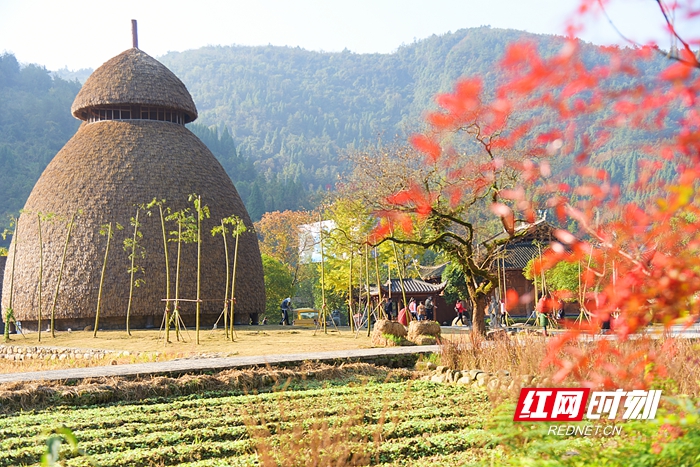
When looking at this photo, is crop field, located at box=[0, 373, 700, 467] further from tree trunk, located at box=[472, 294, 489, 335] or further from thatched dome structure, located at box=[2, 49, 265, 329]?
thatched dome structure, located at box=[2, 49, 265, 329]

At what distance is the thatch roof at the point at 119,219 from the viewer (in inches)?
766

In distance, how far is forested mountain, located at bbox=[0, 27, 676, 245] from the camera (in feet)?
218

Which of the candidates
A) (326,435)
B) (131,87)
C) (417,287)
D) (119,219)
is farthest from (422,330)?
(417,287)

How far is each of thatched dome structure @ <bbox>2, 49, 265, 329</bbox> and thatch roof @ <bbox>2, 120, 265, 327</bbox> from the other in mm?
29

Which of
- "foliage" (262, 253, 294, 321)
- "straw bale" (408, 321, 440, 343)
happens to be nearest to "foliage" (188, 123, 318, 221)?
"foliage" (262, 253, 294, 321)

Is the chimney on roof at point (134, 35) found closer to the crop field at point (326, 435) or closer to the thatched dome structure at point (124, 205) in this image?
the thatched dome structure at point (124, 205)

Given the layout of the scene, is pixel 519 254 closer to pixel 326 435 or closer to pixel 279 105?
pixel 326 435

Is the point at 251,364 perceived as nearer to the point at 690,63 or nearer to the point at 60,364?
the point at 60,364

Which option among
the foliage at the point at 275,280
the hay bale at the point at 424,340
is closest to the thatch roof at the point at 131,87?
the foliage at the point at 275,280

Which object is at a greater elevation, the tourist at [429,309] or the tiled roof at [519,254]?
the tiled roof at [519,254]

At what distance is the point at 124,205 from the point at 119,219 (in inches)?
17.5

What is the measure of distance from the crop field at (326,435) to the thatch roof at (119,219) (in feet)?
40.9

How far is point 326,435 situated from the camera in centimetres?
377

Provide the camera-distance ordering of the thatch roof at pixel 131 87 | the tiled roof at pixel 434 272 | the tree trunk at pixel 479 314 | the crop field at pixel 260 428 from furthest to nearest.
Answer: the tiled roof at pixel 434 272, the thatch roof at pixel 131 87, the tree trunk at pixel 479 314, the crop field at pixel 260 428
